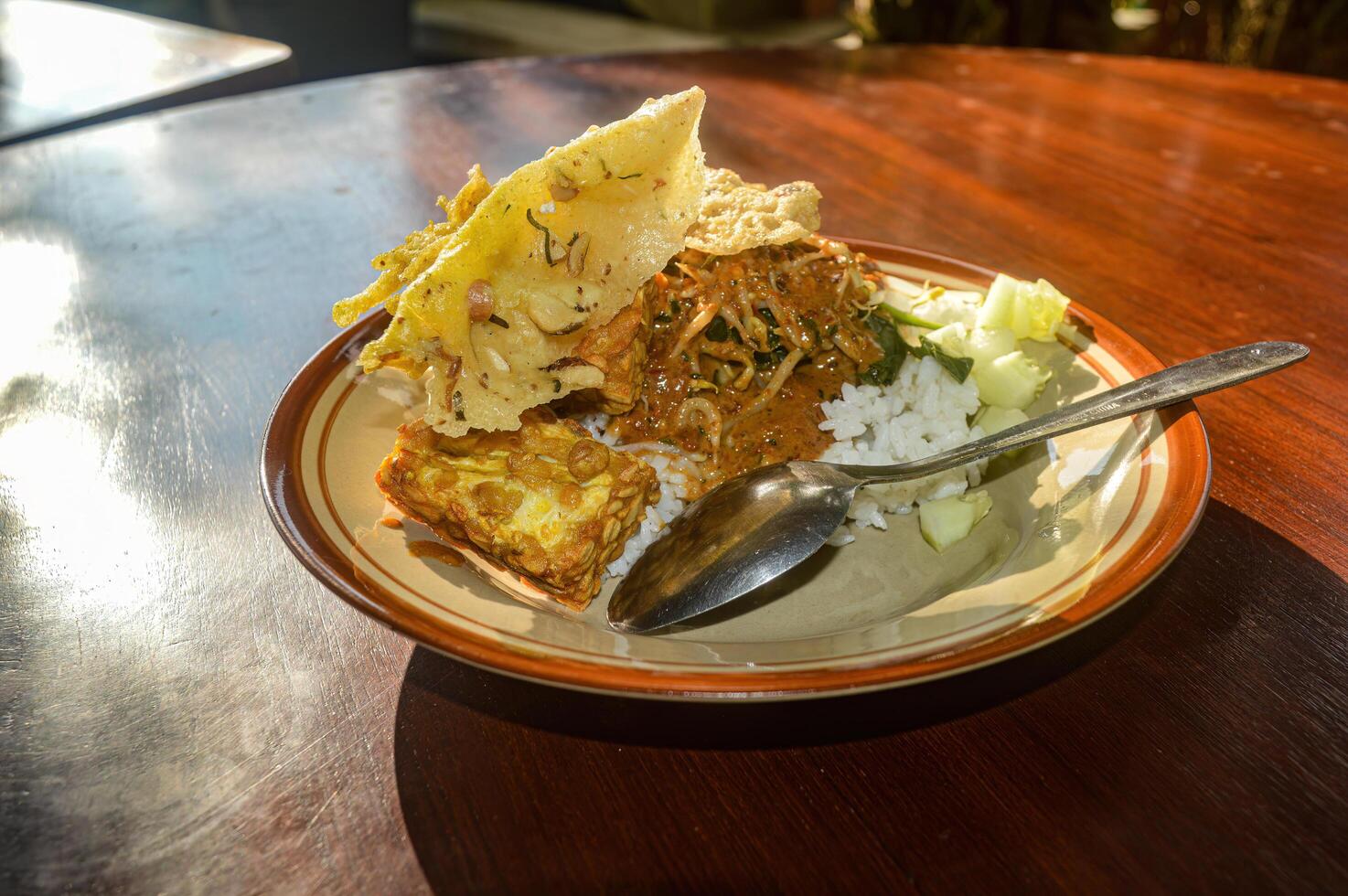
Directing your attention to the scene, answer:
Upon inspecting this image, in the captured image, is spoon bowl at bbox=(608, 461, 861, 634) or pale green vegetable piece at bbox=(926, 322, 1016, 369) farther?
pale green vegetable piece at bbox=(926, 322, 1016, 369)

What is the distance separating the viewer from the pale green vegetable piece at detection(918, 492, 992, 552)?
164 cm

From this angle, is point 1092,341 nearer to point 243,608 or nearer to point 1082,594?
point 1082,594

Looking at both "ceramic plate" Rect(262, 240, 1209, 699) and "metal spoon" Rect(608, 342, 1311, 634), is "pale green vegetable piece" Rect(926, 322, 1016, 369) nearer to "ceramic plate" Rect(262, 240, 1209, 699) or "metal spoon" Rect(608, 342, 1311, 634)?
"ceramic plate" Rect(262, 240, 1209, 699)

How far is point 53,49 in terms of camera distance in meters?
4.53

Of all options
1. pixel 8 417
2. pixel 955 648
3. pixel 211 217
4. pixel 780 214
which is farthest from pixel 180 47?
pixel 955 648

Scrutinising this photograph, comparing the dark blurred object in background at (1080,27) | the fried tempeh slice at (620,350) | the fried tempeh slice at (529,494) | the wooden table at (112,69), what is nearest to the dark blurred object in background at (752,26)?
the dark blurred object in background at (1080,27)

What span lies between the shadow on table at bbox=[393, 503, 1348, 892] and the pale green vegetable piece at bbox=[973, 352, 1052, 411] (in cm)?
49

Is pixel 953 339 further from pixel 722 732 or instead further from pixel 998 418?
pixel 722 732

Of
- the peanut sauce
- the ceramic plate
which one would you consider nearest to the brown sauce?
the ceramic plate

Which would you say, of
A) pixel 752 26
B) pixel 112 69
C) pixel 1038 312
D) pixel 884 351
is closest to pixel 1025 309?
pixel 1038 312

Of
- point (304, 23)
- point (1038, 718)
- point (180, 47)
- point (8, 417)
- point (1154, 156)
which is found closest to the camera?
point (1038, 718)

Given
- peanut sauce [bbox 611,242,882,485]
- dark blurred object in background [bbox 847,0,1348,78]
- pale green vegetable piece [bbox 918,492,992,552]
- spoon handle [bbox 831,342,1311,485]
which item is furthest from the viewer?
dark blurred object in background [bbox 847,0,1348,78]

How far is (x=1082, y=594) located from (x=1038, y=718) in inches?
7.4

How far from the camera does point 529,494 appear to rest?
4.58 ft
